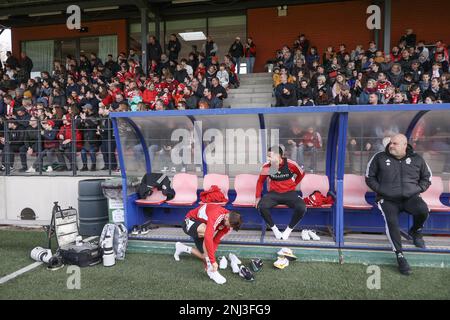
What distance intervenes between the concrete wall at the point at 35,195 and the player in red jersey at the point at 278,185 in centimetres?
367

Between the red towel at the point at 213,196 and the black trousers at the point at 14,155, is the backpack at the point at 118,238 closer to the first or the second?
the red towel at the point at 213,196

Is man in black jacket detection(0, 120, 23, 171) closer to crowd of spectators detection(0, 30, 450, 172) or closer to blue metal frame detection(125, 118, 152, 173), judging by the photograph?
crowd of spectators detection(0, 30, 450, 172)

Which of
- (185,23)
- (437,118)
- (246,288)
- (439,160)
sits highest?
(185,23)

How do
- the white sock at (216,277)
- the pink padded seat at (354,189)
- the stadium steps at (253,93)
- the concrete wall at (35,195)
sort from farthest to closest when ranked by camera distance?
the stadium steps at (253,93), the concrete wall at (35,195), the pink padded seat at (354,189), the white sock at (216,277)

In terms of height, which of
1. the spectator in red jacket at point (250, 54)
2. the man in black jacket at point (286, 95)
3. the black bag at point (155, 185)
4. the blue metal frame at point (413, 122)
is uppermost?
the spectator in red jacket at point (250, 54)

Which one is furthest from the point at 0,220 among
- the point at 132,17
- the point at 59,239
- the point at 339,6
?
the point at 339,6

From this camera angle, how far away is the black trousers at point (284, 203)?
16.7 ft

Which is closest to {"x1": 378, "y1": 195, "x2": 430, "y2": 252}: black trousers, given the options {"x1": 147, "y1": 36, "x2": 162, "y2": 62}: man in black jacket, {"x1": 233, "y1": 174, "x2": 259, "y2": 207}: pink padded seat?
{"x1": 233, "y1": 174, "x2": 259, "y2": 207}: pink padded seat

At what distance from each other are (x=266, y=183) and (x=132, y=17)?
40.2 ft

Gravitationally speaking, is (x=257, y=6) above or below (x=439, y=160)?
above

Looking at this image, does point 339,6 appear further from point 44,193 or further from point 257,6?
point 44,193

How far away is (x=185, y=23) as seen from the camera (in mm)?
15031

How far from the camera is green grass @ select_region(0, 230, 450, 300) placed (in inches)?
151

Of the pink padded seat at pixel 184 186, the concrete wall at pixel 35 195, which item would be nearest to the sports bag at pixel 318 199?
the pink padded seat at pixel 184 186
